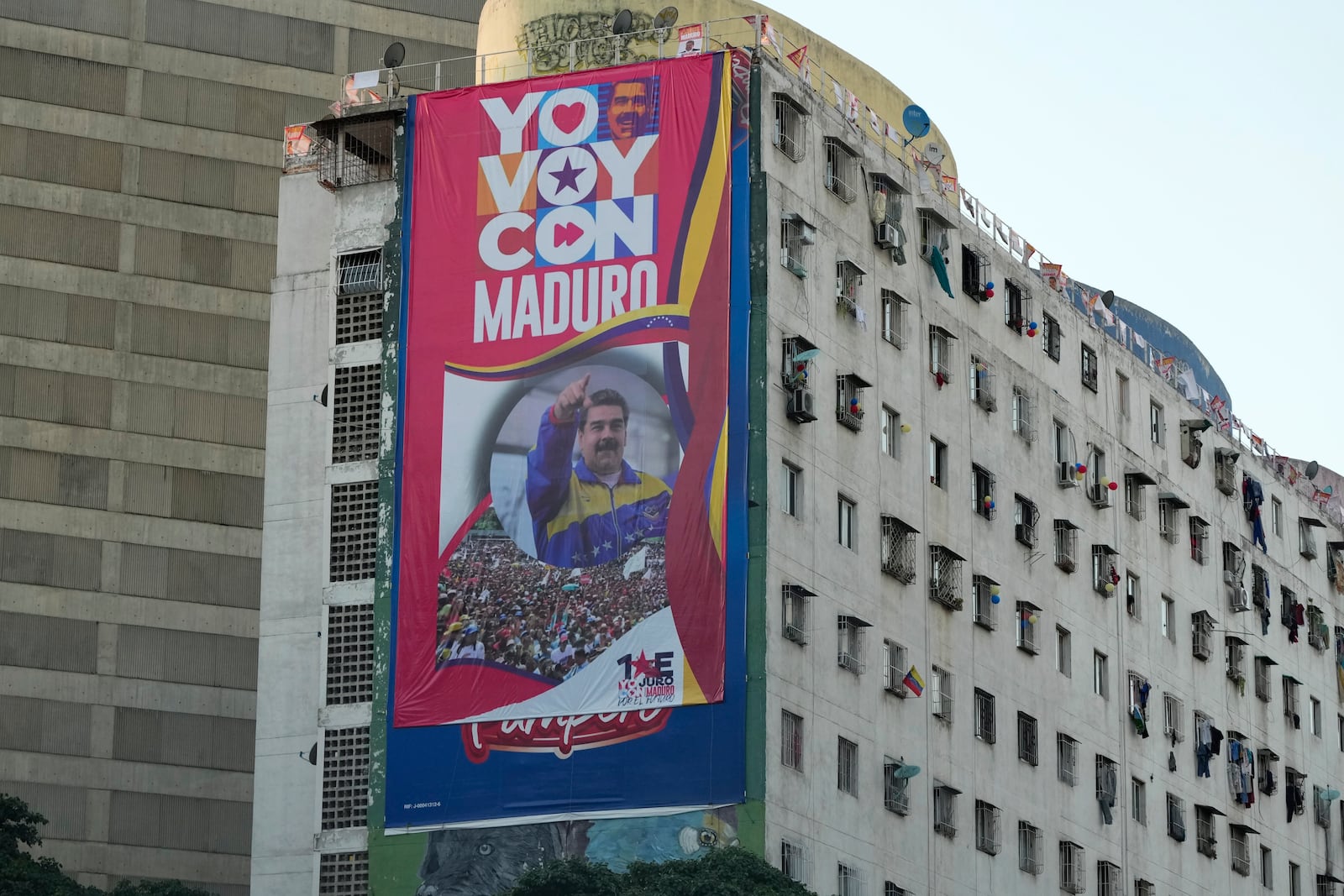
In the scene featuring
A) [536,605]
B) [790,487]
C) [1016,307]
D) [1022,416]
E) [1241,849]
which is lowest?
[1241,849]

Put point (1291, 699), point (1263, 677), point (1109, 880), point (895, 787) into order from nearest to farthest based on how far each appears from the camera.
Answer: point (895, 787)
point (1109, 880)
point (1263, 677)
point (1291, 699)

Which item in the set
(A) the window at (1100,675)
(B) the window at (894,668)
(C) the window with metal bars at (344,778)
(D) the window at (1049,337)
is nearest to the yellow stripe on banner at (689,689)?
(B) the window at (894,668)

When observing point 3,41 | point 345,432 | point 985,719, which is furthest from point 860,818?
point 3,41

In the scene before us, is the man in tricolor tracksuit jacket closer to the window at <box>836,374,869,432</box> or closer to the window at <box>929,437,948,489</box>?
the window at <box>836,374,869,432</box>

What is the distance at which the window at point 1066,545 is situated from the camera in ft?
286

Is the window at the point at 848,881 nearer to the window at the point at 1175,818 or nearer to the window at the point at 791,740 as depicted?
the window at the point at 791,740

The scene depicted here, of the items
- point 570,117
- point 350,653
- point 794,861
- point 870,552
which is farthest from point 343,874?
point 570,117

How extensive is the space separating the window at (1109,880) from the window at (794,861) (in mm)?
18561

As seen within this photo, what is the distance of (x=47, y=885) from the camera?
7006 cm

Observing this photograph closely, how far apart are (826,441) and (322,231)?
1680cm

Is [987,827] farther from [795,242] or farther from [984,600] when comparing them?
[795,242]

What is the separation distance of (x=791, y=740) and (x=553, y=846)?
679 centimetres

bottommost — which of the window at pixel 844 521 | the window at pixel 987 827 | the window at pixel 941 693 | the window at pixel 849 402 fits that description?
the window at pixel 987 827

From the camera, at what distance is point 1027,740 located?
3297 inches
